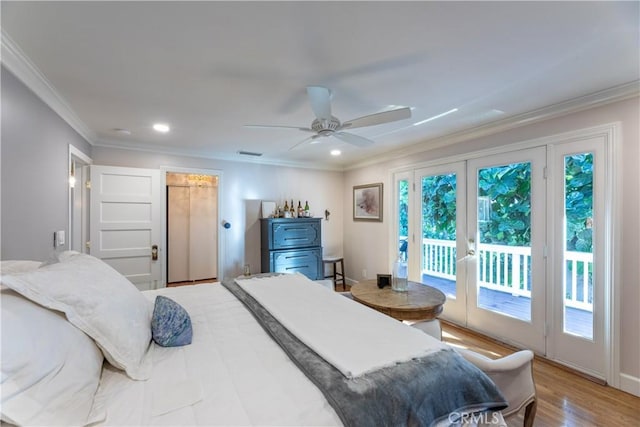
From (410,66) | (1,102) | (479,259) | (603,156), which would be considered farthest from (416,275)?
(1,102)

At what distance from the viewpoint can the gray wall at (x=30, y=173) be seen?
1.66 meters

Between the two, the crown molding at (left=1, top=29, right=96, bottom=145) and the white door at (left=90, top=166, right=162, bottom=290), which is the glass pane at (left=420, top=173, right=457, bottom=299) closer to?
the white door at (left=90, top=166, right=162, bottom=290)

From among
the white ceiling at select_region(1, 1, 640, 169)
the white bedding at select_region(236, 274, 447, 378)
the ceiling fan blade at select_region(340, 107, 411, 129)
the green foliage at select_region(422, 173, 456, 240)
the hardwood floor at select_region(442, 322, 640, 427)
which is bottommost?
the hardwood floor at select_region(442, 322, 640, 427)

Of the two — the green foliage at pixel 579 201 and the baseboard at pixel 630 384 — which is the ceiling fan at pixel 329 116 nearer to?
the green foliage at pixel 579 201

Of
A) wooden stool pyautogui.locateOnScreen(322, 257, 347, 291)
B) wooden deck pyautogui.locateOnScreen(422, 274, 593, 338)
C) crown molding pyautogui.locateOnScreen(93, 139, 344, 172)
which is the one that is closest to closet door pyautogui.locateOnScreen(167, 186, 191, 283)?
crown molding pyautogui.locateOnScreen(93, 139, 344, 172)

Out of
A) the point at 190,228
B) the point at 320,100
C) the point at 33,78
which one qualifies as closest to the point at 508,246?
the point at 320,100

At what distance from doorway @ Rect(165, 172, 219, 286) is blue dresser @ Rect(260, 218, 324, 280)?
5.28ft

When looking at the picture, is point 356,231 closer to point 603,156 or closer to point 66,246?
point 603,156

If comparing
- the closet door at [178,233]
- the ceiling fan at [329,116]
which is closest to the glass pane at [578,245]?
the ceiling fan at [329,116]

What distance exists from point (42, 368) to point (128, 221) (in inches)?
125

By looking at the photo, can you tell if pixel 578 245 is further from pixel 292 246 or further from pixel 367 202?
pixel 292 246

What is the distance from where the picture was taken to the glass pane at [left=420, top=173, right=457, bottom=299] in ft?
11.4

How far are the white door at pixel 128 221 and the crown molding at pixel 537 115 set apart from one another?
3.64m

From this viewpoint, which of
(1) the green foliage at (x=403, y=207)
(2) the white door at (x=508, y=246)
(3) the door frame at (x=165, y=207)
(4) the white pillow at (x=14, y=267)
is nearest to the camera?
(4) the white pillow at (x=14, y=267)
